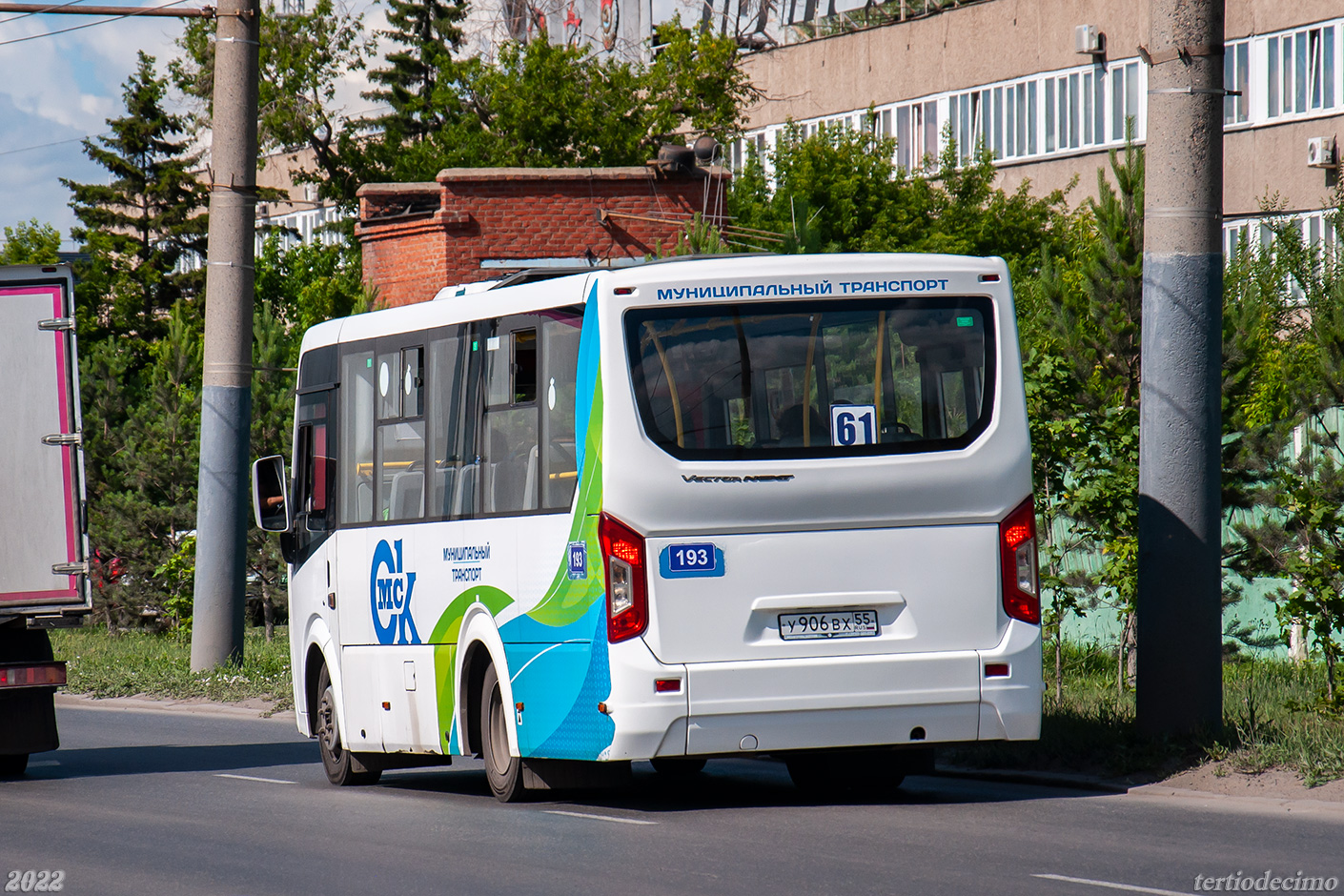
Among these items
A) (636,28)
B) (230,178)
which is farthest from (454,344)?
(636,28)

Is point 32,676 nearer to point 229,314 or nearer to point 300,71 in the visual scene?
point 229,314

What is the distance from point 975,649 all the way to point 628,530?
6.37ft

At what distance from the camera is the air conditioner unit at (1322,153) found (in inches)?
1581

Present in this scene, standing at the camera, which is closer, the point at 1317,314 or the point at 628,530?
the point at 628,530

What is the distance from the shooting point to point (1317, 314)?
56.7 feet

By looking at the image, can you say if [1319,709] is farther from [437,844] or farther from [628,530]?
[437,844]

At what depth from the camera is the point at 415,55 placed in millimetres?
74250

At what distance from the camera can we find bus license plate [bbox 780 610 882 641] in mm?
10805

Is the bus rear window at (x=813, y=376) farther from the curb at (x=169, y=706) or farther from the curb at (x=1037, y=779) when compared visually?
the curb at (x=169, y=706)

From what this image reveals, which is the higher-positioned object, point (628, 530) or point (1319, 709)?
point (628, 530)

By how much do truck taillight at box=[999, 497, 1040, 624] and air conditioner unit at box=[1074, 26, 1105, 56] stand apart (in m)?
35.9

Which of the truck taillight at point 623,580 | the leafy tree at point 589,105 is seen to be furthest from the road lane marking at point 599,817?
the leafy tree at point 589,105

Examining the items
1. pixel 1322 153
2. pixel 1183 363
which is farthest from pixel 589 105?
pixel 1183 363

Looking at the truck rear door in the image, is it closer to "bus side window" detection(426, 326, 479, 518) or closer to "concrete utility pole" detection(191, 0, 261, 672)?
"bus side window" detection(426, 326, 479, 518)
